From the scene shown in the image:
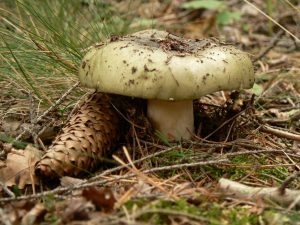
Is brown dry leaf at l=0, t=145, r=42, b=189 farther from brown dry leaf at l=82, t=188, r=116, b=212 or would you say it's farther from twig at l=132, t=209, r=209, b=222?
twig at l=132, t=209, r=209, b=222

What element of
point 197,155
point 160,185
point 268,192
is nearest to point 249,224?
point 268,192

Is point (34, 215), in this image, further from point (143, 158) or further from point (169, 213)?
point (143, 158)

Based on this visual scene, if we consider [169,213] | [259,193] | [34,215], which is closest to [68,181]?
[34,215]

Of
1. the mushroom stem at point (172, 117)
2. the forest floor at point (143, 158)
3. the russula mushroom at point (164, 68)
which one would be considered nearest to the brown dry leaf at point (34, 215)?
the forest floor at point (143, 158)

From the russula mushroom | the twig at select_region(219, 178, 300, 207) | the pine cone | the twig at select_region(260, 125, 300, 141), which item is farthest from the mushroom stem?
the twig at select_region(219, 178, 300, 207)

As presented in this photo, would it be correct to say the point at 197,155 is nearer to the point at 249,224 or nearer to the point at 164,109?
the point at 164,109

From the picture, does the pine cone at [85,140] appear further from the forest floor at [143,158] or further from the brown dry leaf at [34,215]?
the brown dry leaf at [34,215]

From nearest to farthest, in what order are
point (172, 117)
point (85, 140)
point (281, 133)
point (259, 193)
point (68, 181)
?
point (259, 193), point (68, 181), point (85, 140), point (172, 117), point (281, 133)
